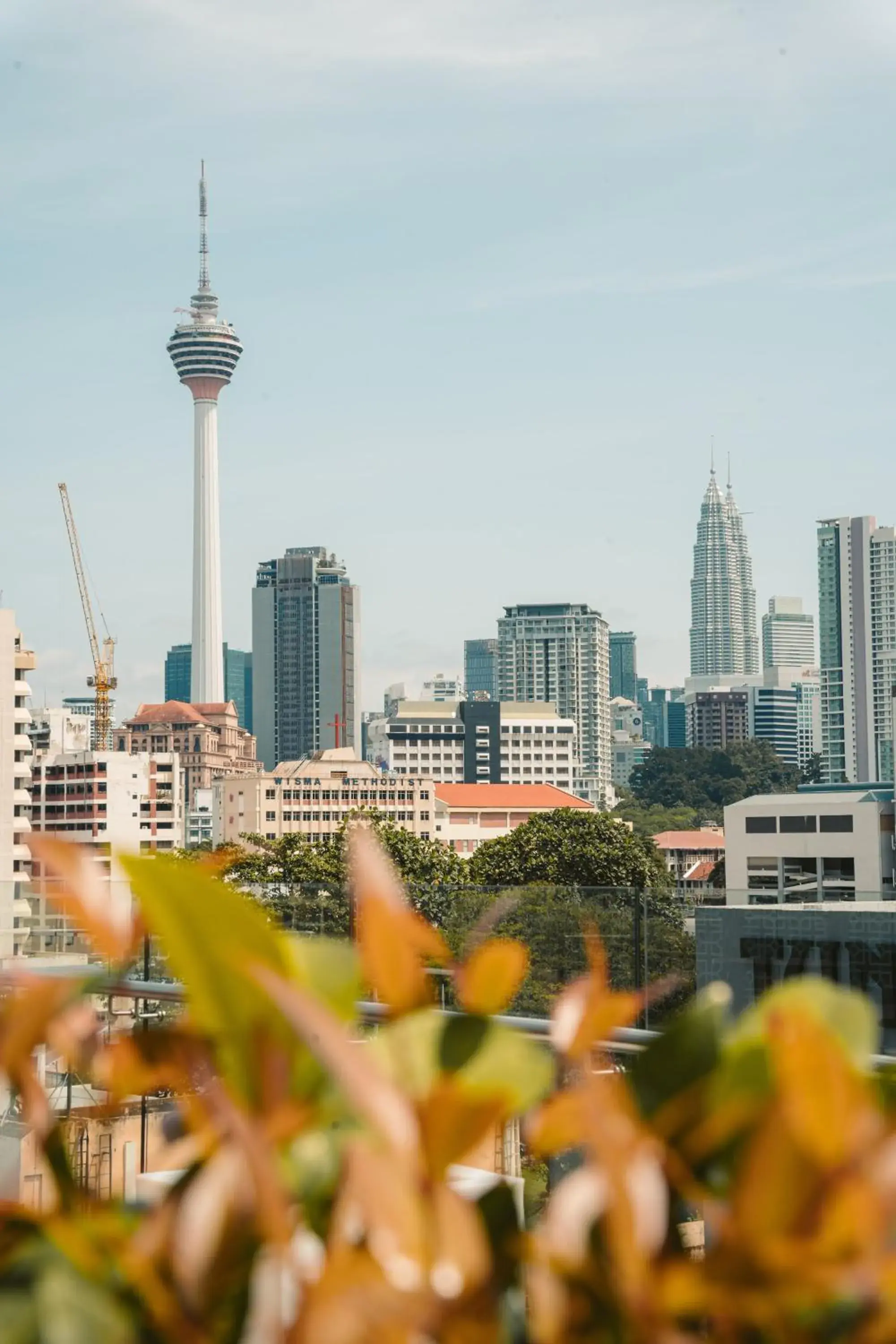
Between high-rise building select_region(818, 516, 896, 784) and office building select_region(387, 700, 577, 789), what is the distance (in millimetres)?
19412

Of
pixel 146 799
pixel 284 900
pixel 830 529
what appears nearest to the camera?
pixel 284 900

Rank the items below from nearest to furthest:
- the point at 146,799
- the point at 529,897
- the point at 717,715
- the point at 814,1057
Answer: the point at 814,1057, the point at 529,897, the point at 146,799, the point at 717,715

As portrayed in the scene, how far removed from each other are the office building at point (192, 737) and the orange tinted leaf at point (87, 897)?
122 m

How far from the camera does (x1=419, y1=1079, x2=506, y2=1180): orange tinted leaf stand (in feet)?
1.47

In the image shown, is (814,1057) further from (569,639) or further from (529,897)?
(569,639)

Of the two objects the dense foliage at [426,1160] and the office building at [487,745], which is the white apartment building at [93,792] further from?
the dense foliage at [426,1160]

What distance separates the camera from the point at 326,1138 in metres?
0.51

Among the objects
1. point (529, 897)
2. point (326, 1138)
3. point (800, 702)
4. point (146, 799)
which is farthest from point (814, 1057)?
point (800, 702)

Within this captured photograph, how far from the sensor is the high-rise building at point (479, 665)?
585 feet

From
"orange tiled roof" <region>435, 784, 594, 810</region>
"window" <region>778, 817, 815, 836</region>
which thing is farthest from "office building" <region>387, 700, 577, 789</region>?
"window" <region>778, 817, 815, 836</region>

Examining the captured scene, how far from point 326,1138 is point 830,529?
12511cm

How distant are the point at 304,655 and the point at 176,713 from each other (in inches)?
1040

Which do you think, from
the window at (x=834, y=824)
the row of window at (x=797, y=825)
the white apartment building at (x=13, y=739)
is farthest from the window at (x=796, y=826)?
the white apartment building at (x=13, y=739)

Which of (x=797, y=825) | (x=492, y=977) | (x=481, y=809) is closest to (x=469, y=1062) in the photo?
Answer: (x=492, y=977)
